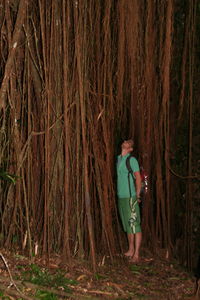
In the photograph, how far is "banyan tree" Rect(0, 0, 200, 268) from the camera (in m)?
5.45

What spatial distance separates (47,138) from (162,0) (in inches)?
105

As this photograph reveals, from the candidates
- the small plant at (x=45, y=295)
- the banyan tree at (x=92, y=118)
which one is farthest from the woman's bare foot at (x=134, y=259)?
the small plant at (x=45, y=295)

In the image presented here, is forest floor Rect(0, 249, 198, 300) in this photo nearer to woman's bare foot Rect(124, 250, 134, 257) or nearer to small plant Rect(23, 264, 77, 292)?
small plant Rect(23, 264, 77, 292)

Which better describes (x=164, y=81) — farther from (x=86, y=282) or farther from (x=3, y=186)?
Result: (x=86, y=282)

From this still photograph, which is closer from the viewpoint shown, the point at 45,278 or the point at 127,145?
the point at 45,278

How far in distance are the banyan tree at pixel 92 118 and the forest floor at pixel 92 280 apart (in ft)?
0.54

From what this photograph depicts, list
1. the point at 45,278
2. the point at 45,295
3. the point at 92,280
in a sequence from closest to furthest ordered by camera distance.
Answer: the point at 45,295, the point at 45,278, the point at 92,280

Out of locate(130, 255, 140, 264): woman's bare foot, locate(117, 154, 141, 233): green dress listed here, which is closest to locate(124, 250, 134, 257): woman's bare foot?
locate(130, 255, 140, 264): woman's bare foot

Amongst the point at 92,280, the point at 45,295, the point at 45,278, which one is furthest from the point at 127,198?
the point at 45,295

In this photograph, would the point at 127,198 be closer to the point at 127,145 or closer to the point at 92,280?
the point at 127,145

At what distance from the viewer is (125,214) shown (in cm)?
674

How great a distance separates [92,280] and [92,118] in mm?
1401

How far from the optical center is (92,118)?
5898 millimetres

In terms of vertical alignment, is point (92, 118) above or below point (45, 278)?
above
